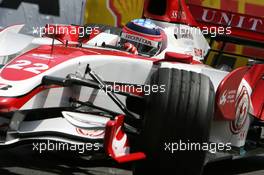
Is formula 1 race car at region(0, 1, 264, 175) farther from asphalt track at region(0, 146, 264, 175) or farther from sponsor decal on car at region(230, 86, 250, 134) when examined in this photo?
asphalt track at region(0, 146, 264, 175)

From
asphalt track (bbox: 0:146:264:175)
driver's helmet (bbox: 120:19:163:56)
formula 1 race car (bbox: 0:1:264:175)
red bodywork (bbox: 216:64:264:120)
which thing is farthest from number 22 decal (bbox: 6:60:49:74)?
driver's helmet (bbox: 120:19:163:56)

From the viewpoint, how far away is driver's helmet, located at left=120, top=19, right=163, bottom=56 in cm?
714

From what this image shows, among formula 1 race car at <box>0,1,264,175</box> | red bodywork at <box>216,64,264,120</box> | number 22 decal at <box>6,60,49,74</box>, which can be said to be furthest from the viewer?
red bodywork at <box>216,64,264,120</box>

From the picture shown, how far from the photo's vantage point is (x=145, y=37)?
7184 millimetres

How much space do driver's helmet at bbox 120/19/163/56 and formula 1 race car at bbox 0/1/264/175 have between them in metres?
0.64

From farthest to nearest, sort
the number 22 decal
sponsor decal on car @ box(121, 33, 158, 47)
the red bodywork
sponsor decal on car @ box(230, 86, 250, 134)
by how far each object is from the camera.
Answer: sponsor decal on car @ box(121, 33, 158, 47)
sponsor decal on car @ box(230, 86, 250, 134)
the red bodywork
the number 22 decal

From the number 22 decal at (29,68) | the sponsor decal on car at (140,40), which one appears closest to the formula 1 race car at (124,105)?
the number 22 decal at (29,68)

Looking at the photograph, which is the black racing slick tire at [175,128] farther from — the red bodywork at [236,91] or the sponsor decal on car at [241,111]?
the sponsor decal on car at [241,111]

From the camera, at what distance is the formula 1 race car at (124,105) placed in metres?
5.21

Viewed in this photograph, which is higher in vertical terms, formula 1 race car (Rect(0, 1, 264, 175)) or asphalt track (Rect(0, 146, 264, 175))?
formula 1 race car (Rect(0, 1, 264, 175))

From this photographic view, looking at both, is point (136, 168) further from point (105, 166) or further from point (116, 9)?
point (116, 9)

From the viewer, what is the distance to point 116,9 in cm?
1509

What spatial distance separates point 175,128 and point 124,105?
0.59 meters

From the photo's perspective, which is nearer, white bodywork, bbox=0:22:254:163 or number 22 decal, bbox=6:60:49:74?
white bodywork, bbox=0:22:254:163
